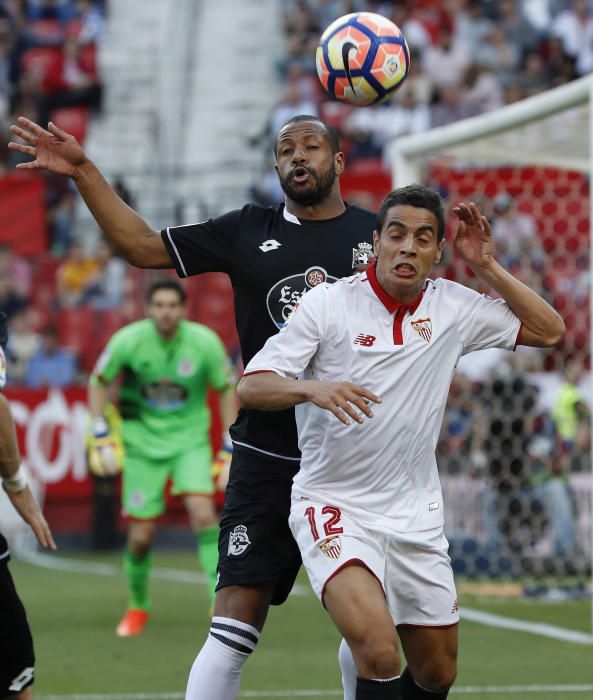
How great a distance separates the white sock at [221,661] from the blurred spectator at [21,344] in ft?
38.8

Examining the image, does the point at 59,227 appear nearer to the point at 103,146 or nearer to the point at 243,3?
the point at 103,146

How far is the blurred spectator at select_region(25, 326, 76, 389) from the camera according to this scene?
16.8m

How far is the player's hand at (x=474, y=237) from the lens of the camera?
5.31m

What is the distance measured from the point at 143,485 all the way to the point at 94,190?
5.17 m

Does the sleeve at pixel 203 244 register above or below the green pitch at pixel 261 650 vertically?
above

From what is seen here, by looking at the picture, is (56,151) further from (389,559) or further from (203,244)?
(389,559)

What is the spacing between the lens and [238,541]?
559cm

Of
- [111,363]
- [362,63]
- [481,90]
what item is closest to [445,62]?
[481,90]

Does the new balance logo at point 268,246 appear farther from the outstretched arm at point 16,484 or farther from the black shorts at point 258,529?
the outstretched arm at point 16,484

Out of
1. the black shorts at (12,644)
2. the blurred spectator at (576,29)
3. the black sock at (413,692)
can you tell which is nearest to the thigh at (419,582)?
the black sock at (413,692)

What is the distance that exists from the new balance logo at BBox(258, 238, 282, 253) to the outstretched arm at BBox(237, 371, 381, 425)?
79 cm

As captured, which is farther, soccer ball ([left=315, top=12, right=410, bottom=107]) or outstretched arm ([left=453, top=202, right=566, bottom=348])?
soccer ball ([left=315, top=12, right=410, bottom=107])

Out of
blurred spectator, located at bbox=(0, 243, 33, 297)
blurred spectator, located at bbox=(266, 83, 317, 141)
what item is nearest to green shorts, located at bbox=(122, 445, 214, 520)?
blurred spectator, located at bbox=(0, 243, 33, 297)

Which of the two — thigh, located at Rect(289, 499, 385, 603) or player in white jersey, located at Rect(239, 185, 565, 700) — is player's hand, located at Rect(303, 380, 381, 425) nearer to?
player in white jersey, located at Rect(239, 185, 565, 700)
